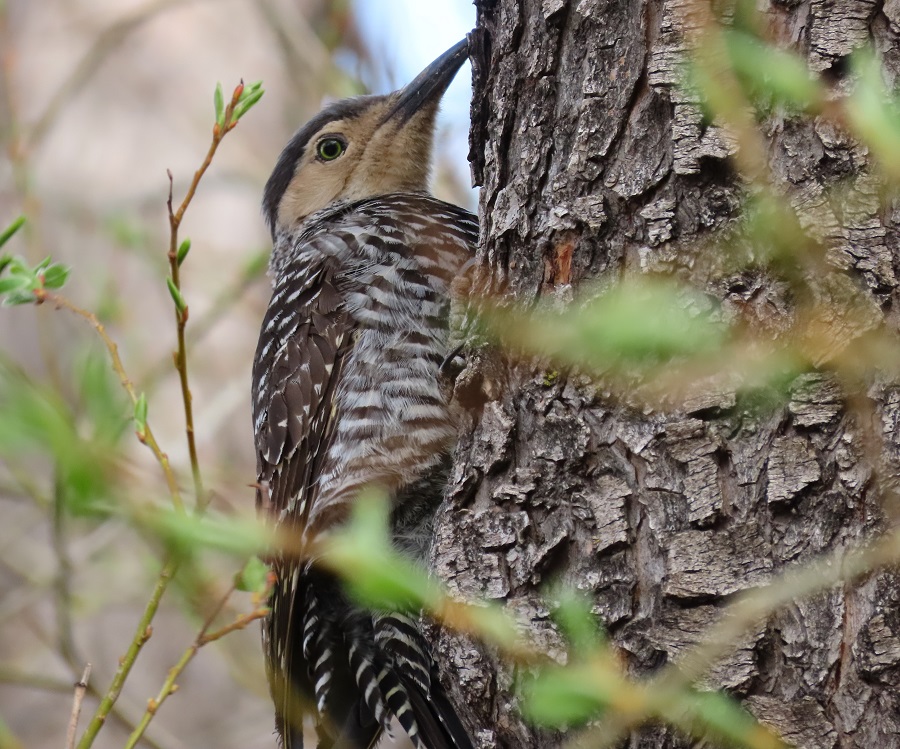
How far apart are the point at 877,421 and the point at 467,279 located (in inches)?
48.5

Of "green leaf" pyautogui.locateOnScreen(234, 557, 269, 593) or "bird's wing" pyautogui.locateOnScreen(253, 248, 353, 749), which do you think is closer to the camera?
"green leaf" pyautogui.locateOnScreen(234, 557, 269, 593)

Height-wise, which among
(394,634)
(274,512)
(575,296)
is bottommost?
(394,634)

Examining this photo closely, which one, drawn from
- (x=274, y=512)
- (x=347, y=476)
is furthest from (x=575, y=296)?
(x=274, y=512)

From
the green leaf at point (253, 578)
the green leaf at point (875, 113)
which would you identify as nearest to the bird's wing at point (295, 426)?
the green leaf at point (253, 578)

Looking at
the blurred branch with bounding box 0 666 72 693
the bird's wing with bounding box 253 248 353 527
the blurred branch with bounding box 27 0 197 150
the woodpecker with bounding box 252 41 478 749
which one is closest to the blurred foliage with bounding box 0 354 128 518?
the woodpecker with bounding box 252 41 478 749

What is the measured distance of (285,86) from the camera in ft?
20.5

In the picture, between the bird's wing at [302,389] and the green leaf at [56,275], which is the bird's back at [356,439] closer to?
the bird's wing at [302,389]

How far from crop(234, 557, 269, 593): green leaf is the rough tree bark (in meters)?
0.41

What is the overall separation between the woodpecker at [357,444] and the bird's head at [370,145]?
0.58 metres

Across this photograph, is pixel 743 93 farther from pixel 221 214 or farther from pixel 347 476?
pixel 221 214

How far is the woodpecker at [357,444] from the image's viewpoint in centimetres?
288

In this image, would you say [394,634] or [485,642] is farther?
[394,634]

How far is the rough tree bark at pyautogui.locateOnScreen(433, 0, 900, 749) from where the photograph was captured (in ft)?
5.44

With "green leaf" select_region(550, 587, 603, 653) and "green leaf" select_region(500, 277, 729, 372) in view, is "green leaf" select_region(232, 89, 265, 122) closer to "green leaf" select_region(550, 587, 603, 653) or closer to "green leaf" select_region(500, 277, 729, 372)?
"green leaf" select_region(500, 277, 729, 372)
